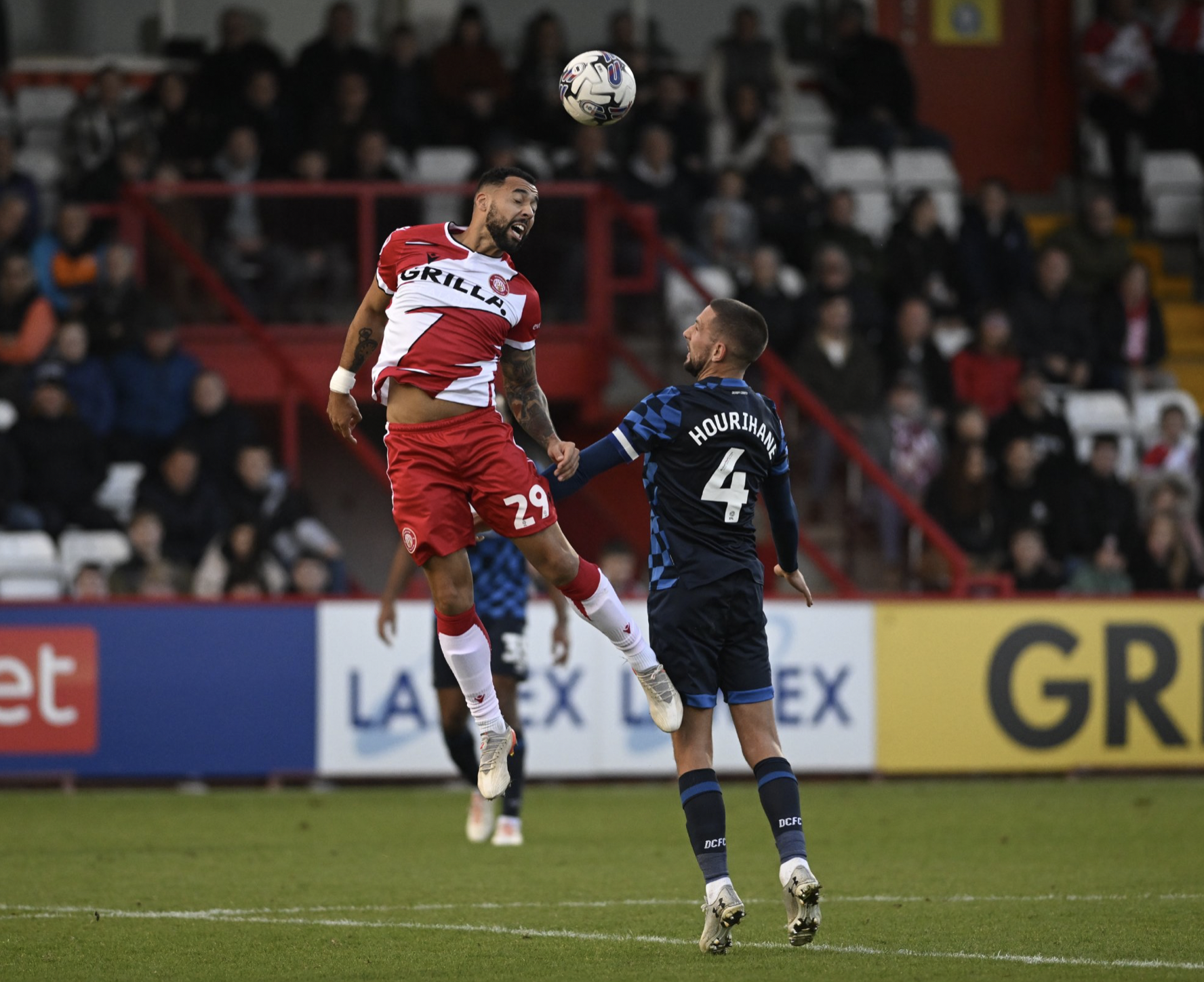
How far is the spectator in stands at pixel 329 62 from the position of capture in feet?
60.7

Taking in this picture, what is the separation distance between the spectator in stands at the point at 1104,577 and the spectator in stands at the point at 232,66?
8376 mm

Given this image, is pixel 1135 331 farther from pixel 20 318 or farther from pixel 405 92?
pixel 20 318

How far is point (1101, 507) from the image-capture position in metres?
16.8

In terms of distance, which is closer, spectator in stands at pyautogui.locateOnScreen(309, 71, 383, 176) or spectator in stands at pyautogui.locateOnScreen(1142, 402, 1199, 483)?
spectator in stands at pyautogui.locateOnScreen(1142, 402, 1199, 483)

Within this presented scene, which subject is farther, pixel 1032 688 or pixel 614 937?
pixel 1032 688

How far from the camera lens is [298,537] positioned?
603 inches

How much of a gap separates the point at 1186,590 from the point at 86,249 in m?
9.13

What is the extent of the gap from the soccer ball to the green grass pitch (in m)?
3.27

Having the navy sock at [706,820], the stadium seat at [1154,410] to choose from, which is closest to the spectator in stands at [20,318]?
the stadium seat at [1154,410]

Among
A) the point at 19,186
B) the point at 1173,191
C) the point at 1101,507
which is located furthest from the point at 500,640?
the point at 1173,191

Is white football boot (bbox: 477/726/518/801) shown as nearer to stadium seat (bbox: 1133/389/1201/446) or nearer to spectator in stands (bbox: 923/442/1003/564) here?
spectator in stands (bbox: 923/442/1003/564)

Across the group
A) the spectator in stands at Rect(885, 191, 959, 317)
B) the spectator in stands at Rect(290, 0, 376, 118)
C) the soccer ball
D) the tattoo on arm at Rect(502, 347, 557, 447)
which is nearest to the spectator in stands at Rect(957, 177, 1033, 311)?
the spectator in stands at Rect(885, 191, 959, 317)

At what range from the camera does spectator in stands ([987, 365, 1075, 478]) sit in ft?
55.6

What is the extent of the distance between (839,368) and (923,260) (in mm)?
2435
